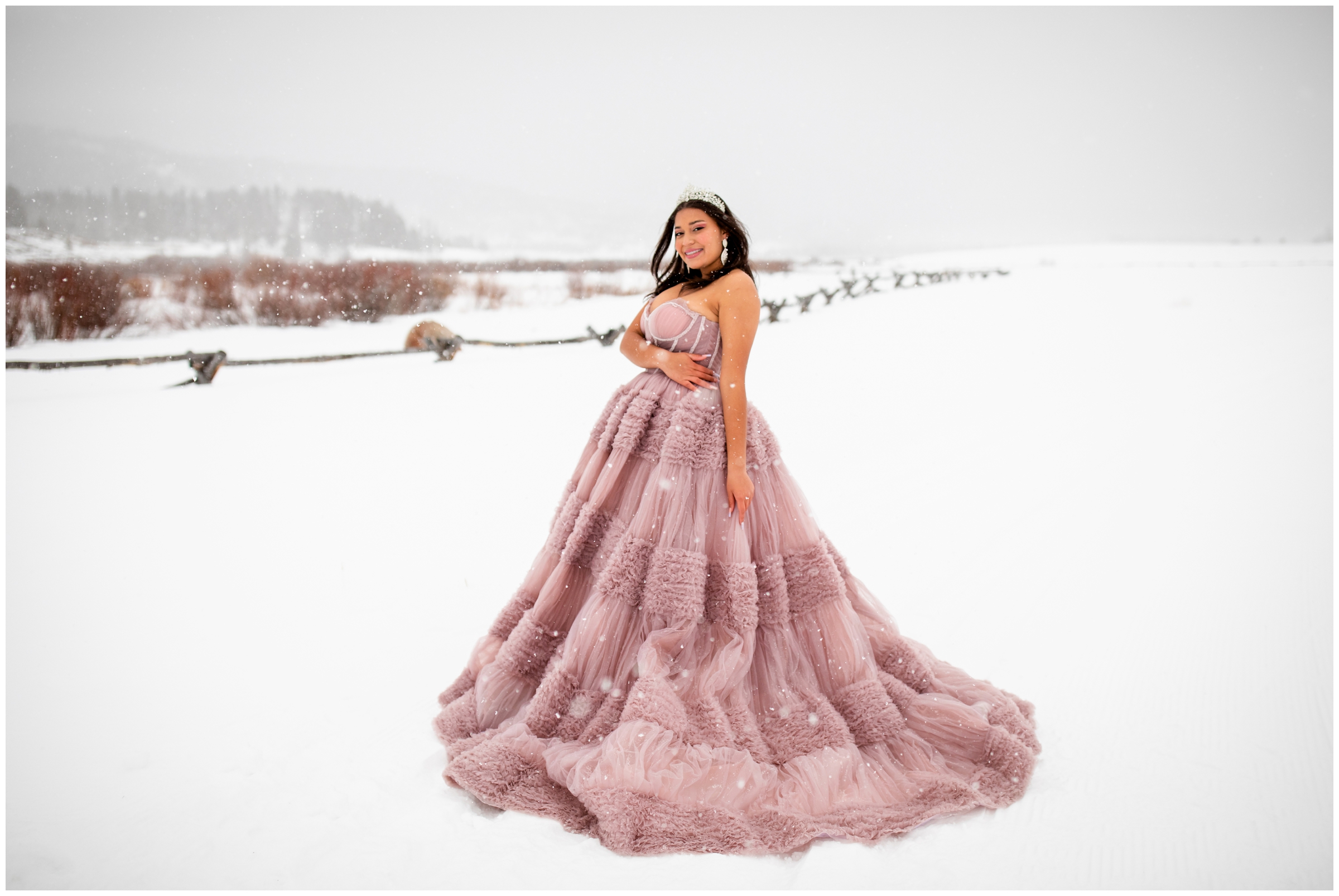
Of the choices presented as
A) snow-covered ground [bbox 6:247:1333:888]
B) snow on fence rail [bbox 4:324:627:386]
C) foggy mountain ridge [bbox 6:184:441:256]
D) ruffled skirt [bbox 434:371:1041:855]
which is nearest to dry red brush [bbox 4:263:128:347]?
foggy mountain ridge [bbox 6:184:441:256]

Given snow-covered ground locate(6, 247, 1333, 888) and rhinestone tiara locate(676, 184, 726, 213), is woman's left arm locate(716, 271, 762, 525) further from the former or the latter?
snow-covered ground locate(6, 247, 1333, 888)

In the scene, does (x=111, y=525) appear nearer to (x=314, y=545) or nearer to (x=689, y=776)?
(x=314, y=545)

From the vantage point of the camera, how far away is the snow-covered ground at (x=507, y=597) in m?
2.34

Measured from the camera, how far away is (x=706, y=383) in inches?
108

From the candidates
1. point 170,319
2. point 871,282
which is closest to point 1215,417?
point 871,282

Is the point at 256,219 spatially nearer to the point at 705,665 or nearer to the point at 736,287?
the point at 736,287

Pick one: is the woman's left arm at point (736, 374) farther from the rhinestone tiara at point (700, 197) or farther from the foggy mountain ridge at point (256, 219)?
the foggy mountain ridge at point (256, 219)

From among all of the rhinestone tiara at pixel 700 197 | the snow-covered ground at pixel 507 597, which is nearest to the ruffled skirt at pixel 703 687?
the snow-covered ground at pixel 507 597

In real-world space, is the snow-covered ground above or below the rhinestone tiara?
below

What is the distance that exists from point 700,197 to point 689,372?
2.29 feet

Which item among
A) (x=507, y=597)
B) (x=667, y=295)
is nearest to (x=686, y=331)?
(x=667, y=295)

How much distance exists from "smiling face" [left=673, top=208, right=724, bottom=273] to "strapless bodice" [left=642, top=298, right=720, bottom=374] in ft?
0.61

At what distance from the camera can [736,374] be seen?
2639 millimetres

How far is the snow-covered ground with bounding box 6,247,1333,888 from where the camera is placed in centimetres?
234
